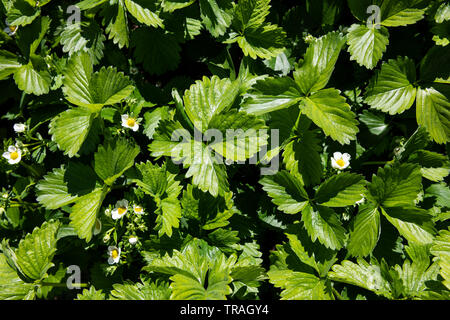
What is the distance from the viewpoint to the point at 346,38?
2.03 metres

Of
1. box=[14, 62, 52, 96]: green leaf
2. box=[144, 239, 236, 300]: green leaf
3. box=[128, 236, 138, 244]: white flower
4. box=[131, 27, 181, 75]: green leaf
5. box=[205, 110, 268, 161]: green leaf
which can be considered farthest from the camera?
box=[131, 27, 181, 75]: green leaf

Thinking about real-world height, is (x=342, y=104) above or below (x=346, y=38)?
below

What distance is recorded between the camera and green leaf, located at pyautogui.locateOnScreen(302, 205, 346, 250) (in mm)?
2008

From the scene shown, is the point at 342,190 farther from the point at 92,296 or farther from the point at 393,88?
the point at 92,296

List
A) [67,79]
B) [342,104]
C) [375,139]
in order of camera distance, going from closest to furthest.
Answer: [342,104] < [67,79] < [375,139]

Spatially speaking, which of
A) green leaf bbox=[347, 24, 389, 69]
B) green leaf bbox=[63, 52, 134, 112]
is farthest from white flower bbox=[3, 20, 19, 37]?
green leaf bbox=[347, 24, 389, 69]

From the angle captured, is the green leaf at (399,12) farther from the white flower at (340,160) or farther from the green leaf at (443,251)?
the green leaf at (443,251)

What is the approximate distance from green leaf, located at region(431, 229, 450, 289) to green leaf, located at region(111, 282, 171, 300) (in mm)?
1523

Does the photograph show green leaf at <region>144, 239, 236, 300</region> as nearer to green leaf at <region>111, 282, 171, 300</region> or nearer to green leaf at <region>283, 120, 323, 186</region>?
green leaf at <region>111, 282, 171, 300</region>

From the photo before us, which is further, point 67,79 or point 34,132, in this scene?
point 34,132

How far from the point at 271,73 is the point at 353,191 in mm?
976

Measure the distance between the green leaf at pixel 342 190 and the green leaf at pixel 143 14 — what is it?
144 centimetres

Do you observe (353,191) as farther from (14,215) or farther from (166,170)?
(14,215)
